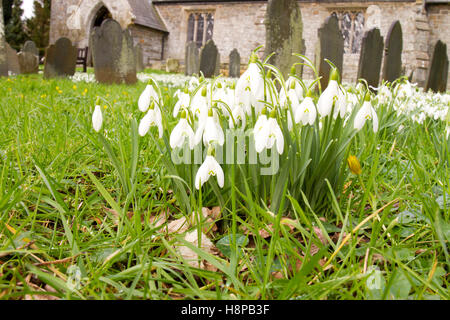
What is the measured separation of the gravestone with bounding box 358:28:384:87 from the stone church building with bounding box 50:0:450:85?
12839 mm

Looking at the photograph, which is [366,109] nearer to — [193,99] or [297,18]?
[193,99]

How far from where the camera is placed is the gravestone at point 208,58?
1237 centimetres

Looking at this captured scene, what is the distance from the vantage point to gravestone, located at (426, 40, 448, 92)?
8.38 metres

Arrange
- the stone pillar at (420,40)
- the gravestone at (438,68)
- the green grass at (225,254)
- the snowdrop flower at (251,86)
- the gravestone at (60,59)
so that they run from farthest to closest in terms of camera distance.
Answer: the stone pillar at (420,40)
the gravestone at (60,59)
the gravestone at (438,68)
the snowdrop flower at (251,86)
the green grass at (225,254)

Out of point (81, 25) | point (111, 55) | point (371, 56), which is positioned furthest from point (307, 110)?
point (81, 25)

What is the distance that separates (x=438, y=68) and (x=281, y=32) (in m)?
5.37

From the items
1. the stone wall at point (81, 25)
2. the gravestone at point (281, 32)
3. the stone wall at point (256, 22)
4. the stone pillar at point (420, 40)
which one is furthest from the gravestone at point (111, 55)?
the stone pillar at point (420, 40)

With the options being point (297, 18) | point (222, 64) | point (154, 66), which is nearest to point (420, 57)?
point (222, 64)

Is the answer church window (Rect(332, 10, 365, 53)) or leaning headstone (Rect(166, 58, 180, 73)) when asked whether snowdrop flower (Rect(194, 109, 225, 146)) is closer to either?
leaning headstone (Rect(166, 58, 180, 73))

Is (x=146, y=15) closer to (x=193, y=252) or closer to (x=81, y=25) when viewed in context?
(x=81, y=25)

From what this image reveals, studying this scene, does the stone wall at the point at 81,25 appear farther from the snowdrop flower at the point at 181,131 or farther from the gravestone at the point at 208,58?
the snowdrop flower at the point at 181,131

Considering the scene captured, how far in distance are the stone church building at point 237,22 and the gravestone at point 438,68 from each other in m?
9.98

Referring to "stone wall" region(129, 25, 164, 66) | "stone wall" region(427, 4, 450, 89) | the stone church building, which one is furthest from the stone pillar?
"stone wall" region(129, 25, 164, 66)

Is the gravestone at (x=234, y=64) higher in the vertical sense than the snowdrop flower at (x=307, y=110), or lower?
higher
